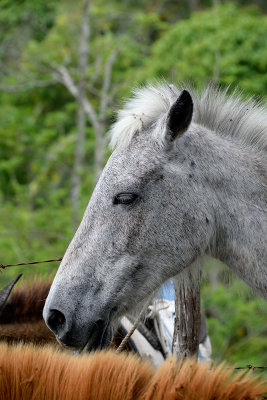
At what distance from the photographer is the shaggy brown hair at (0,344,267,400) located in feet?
5.74

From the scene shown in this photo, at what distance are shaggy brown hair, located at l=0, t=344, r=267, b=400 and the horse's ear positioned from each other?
119cm

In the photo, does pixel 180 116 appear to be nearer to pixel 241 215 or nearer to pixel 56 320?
pixel 241 215

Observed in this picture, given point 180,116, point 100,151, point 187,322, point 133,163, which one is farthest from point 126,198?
point 100,151

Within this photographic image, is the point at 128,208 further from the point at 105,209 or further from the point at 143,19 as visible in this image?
the point at 143,19

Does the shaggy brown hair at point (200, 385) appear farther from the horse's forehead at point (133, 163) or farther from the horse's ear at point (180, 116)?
the horse's ear at point (180, 116)

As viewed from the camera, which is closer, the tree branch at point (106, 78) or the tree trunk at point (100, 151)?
the tree trunk at point (100, 151)

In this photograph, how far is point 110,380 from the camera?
187 cm

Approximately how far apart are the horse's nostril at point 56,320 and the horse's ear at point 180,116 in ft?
3.40

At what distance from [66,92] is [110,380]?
16.0 m

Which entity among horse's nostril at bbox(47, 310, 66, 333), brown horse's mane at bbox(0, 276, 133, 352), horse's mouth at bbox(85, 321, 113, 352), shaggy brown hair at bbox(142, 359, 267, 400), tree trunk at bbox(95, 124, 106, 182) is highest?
shaggy brown hair at bbox(142, 359, 267, 400)

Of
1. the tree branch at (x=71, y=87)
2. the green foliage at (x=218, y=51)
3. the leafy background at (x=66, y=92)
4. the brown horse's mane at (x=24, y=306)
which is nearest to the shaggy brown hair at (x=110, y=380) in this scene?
the brown horse's mane at (x=24, y=306)

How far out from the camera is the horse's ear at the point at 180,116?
2.54 metres

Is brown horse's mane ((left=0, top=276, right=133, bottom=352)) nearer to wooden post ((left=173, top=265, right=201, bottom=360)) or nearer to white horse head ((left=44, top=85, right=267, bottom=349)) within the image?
wooden post ((left=173, top=265, right=201, bottom=360))

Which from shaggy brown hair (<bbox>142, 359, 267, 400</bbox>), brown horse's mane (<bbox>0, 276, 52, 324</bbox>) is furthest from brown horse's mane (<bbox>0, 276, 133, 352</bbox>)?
shaggy brown hair (<bbox>142, 359, 267, 400</bbox>)
